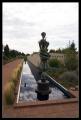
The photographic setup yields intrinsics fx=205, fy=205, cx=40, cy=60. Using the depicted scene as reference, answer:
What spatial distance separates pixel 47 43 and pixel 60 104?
12.3ft

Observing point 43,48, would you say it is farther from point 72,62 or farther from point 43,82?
point 72,62

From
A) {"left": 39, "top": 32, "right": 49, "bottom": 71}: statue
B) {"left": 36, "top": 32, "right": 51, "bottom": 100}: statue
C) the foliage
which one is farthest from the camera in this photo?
the foliage

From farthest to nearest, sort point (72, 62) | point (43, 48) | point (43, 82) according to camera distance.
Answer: point (72, 62)
point (43, 48)
point (43, 82)

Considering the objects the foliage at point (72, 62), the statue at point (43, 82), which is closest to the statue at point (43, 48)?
the statue at point (43, 82)

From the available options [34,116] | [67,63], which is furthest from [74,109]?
[67,63]

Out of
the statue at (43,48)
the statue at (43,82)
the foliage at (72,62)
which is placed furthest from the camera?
the foliage at (72,62)

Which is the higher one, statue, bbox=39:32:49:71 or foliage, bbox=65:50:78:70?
statue, bbox=39:32:49:71

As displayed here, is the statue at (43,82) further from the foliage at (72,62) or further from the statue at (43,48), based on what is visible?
the foliage at (72,62)

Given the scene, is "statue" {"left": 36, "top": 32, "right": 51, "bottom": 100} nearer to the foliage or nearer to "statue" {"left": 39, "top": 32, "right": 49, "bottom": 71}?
"statue" {"left": 39, "top": 32, "right": 49, "bottom": 71}

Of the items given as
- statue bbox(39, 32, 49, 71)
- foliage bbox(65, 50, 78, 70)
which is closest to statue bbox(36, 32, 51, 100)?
statue bbox(39, 32, 49, 71)

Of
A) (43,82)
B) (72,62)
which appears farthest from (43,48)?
(72,62)

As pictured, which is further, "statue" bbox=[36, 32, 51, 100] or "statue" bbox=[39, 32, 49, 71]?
"statue" bbox=[39, 32, 49, 71]

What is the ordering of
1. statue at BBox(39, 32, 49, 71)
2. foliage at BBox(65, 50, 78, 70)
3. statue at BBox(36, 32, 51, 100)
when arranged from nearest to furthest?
statue at BBox(36, 32, 51, 100), statue at BBox(39, 32, 49, 71), foliage at BBox(65, 50, 78, 70)

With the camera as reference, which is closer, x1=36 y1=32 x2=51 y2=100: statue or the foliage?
x1=36 y1=32 x2=51 y2=100: statue
